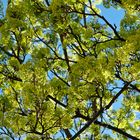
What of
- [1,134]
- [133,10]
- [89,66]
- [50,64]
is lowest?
[1,134]

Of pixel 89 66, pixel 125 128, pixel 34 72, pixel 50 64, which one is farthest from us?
pixel 125 128

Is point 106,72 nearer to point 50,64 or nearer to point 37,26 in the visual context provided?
point 50,64

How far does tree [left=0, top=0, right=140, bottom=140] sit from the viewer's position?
7086 mm

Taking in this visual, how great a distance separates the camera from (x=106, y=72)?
6957 mm

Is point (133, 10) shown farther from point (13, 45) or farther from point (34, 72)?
point (13, 45)

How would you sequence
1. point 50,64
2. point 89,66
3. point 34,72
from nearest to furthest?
point 89,66 < point 34,72 < point 50,64

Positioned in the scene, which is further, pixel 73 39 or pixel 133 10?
pixel 73 39

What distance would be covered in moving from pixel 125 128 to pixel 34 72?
2.94 meters

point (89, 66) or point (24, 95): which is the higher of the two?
point (89, 66)

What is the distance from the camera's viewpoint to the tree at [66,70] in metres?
7.09

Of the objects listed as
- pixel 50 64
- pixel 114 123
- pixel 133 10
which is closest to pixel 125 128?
pixel 114 123

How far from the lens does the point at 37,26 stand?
932cm

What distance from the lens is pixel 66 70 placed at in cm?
950

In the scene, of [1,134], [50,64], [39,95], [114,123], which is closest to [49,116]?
[39,95]
